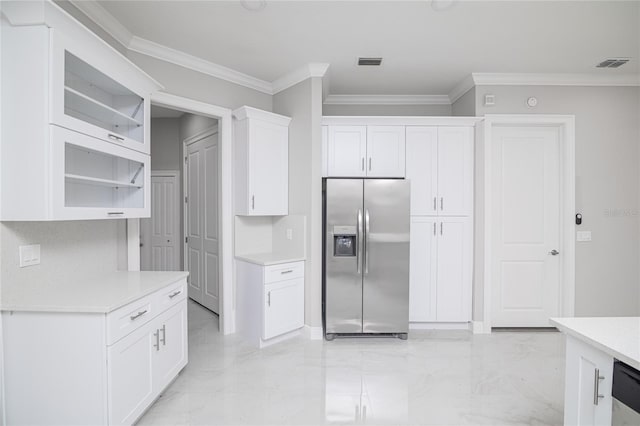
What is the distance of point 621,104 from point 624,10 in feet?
5.37

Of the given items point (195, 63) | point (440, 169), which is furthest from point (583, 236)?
point (195, 63)

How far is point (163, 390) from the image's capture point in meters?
2.28

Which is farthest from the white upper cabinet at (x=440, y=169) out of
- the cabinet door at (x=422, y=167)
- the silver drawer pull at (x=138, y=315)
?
the silver drawer pull at (x=138, y=315)

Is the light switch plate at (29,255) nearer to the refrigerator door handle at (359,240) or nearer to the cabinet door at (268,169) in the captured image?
the cabinet door at (268,169)

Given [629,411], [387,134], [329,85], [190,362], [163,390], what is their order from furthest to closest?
[329,85], [387,134], [190,362], [163,390], [629,411]

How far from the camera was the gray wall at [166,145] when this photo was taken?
5039mm

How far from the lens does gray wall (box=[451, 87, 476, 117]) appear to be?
3.65 metres

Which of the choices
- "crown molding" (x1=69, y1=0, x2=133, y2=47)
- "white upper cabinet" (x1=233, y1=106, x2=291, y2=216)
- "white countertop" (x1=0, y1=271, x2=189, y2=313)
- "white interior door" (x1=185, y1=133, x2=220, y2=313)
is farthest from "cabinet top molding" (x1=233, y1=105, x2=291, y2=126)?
"white countertop" (x1=0, y1=271, x2=189, y2=313)

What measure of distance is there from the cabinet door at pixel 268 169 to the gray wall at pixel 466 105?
214 centimetres

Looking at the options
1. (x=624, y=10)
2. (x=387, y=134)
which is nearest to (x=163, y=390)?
(x=387, y=134)

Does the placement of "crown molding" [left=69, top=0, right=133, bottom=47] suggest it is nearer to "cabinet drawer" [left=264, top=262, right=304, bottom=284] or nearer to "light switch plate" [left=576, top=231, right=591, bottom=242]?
"cabinet drawer" [left=264, top=262, right=304, bottom=284]

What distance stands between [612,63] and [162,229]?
6066 millimetres

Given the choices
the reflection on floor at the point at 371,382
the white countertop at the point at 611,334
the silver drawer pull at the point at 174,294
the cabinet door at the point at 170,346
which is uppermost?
the white countertop at the point at 611,334

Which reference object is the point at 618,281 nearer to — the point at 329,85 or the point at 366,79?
the point at 366,79
